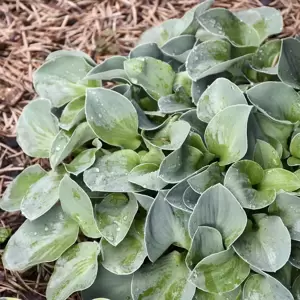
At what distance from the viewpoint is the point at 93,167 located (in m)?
1.39

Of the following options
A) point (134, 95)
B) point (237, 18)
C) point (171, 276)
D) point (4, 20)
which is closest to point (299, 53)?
point (237, 18)

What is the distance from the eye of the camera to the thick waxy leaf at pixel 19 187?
1.46 metres

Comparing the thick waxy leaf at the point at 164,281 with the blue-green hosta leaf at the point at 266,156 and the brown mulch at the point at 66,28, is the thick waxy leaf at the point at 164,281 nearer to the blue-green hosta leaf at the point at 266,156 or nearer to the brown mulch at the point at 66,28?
the blue-green hosta leaf at the point at 266,156

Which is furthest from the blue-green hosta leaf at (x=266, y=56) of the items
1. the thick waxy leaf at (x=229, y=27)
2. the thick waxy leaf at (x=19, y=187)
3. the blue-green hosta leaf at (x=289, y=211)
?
the thick waxy leaf at (x=19, y=187)

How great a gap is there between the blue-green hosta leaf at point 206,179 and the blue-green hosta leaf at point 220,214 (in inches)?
1.7

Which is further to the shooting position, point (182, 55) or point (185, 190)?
point (182, 55)

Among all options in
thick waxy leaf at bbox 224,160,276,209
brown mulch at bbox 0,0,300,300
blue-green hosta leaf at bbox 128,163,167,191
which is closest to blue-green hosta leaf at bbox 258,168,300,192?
thick waxy leaf at bbox 224,160,276,209

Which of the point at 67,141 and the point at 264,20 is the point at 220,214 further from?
the point at 264,20

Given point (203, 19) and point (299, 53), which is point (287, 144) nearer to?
point (299, 53)

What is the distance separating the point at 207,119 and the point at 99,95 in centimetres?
28

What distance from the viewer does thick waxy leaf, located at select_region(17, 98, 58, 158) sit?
153 centimetres

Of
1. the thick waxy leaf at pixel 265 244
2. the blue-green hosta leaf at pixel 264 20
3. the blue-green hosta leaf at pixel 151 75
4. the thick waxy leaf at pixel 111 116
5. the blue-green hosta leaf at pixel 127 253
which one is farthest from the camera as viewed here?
the blue-green hosta leaf at pixel 264 20

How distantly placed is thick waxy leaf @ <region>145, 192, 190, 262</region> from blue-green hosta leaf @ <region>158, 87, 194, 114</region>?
10.3 inches

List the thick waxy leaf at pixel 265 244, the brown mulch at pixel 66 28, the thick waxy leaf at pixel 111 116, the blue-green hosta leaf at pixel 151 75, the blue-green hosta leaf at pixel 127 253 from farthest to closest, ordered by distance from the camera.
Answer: the brown mulch at pixel 66 28 → the blue-green hosta leaf at pixel 151 75 → the thick waxy leaf at pixel 111 116 → the blue-green hosta leaf at pixel 127 253 → the thick waxy leaf at pixel 265 244
